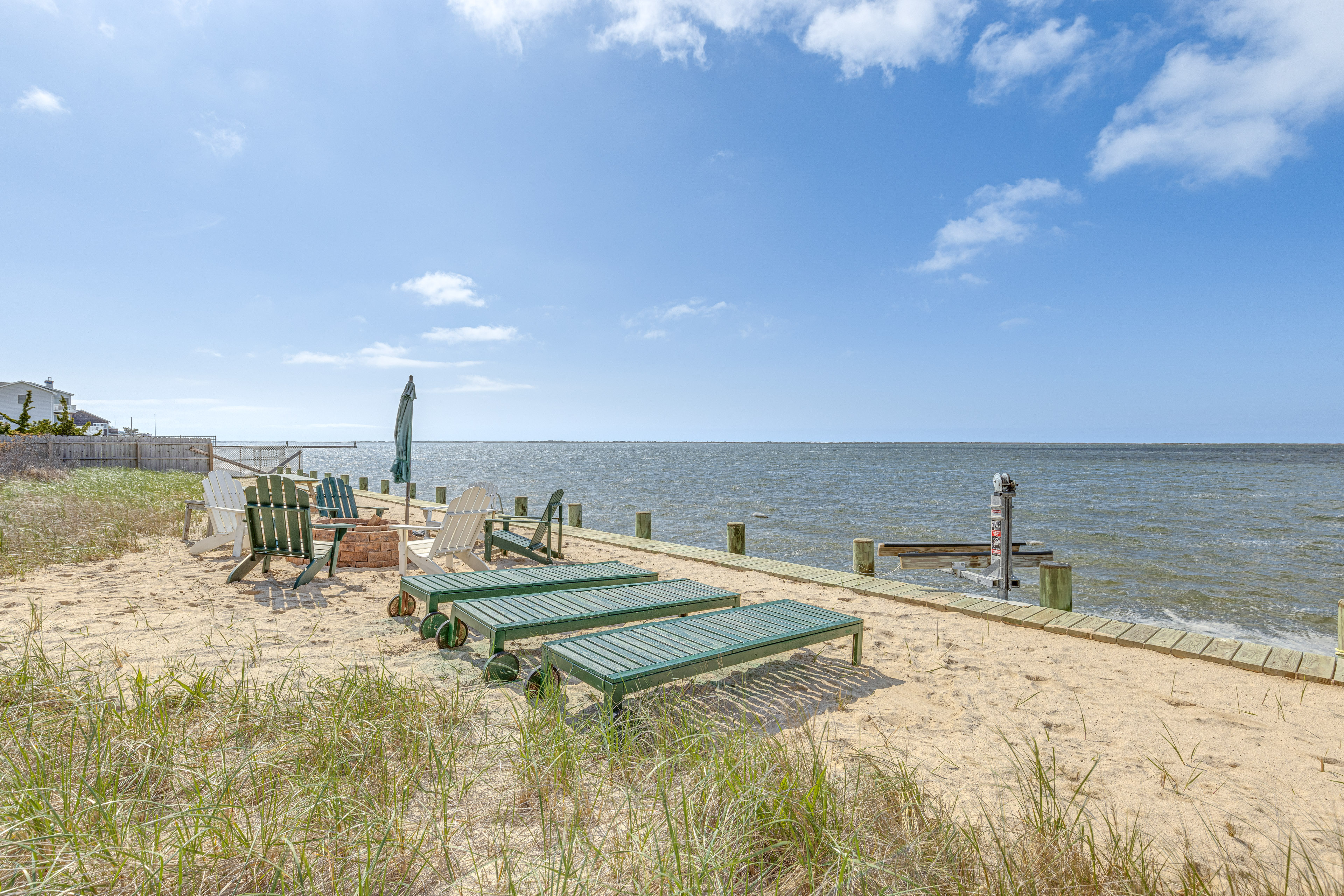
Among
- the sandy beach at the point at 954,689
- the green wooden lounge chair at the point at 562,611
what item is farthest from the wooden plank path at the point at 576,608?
the sandy beach at the point at 954,689

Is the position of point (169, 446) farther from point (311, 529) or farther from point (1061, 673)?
point (1061, 673)

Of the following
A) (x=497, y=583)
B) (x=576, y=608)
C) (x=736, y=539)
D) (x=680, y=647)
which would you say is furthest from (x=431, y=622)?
(x=736, y=539)

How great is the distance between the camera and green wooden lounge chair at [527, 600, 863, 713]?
288cm

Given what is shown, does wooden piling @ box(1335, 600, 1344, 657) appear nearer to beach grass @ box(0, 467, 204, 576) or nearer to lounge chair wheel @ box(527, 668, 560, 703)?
lounge chair wheel @ box(527, 668, 560, 703)

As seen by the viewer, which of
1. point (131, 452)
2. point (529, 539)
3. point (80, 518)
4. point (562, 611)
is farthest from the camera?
point (131, 452)

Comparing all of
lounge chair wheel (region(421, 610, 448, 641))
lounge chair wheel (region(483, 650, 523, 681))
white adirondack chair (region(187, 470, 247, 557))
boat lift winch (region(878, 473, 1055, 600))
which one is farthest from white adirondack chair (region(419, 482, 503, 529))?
boat lift winch (region(878, 473, 1055, 600))

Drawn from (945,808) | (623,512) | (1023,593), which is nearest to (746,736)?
(945,808)

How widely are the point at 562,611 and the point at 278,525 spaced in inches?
144

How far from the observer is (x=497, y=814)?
2.18 meters

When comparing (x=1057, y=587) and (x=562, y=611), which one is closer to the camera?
(x=562, y=611)

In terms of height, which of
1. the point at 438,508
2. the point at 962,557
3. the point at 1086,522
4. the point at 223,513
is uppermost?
the point at 223,513

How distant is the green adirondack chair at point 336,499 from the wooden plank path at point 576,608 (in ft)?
16.4

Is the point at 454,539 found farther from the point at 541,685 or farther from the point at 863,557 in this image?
the point at 863,557

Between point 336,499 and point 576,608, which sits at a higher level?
point 336,499
